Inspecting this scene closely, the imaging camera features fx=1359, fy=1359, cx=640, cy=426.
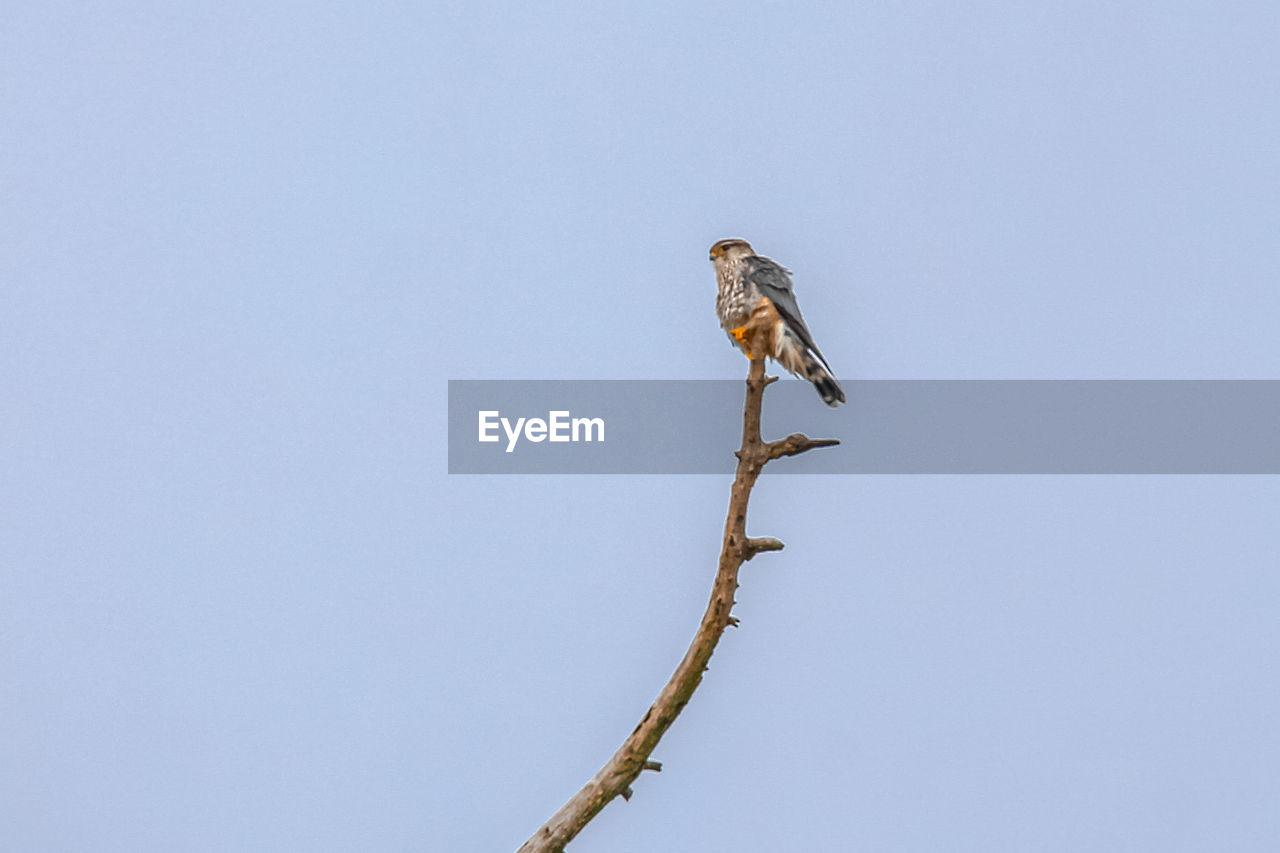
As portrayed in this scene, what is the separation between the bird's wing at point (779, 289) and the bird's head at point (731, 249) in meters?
0.11

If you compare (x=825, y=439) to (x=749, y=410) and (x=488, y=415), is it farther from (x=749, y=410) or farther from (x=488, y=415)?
(x=488, y=415)

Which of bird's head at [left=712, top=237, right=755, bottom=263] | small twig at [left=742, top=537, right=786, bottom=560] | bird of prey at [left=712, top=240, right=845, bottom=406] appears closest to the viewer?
small twig at [left=742, top=537, right=786, bottom=560]

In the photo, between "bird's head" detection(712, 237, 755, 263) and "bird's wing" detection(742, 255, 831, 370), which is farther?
"bird's head" detection(712, 237, 755, 263)

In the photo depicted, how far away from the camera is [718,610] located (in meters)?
5.12

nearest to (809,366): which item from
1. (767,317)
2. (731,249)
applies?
(767,317)

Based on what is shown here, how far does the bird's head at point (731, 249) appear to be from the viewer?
6.25 metres

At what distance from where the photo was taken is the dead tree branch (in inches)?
201

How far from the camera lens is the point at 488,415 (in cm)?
802

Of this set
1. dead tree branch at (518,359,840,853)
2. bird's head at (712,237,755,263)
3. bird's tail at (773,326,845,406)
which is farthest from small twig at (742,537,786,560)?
bird's head at (712,237,755,263)

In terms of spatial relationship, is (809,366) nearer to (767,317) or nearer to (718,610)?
(767,317)

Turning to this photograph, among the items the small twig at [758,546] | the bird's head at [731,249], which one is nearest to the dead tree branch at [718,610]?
the small twig at [758,546]

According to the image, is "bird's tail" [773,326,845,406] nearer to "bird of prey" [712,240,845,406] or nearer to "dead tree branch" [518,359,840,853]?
"bird of prey" [712,240,845,406]

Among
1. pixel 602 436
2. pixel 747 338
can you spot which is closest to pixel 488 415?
pixel 602 436

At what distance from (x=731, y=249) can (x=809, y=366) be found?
88 centimetres
